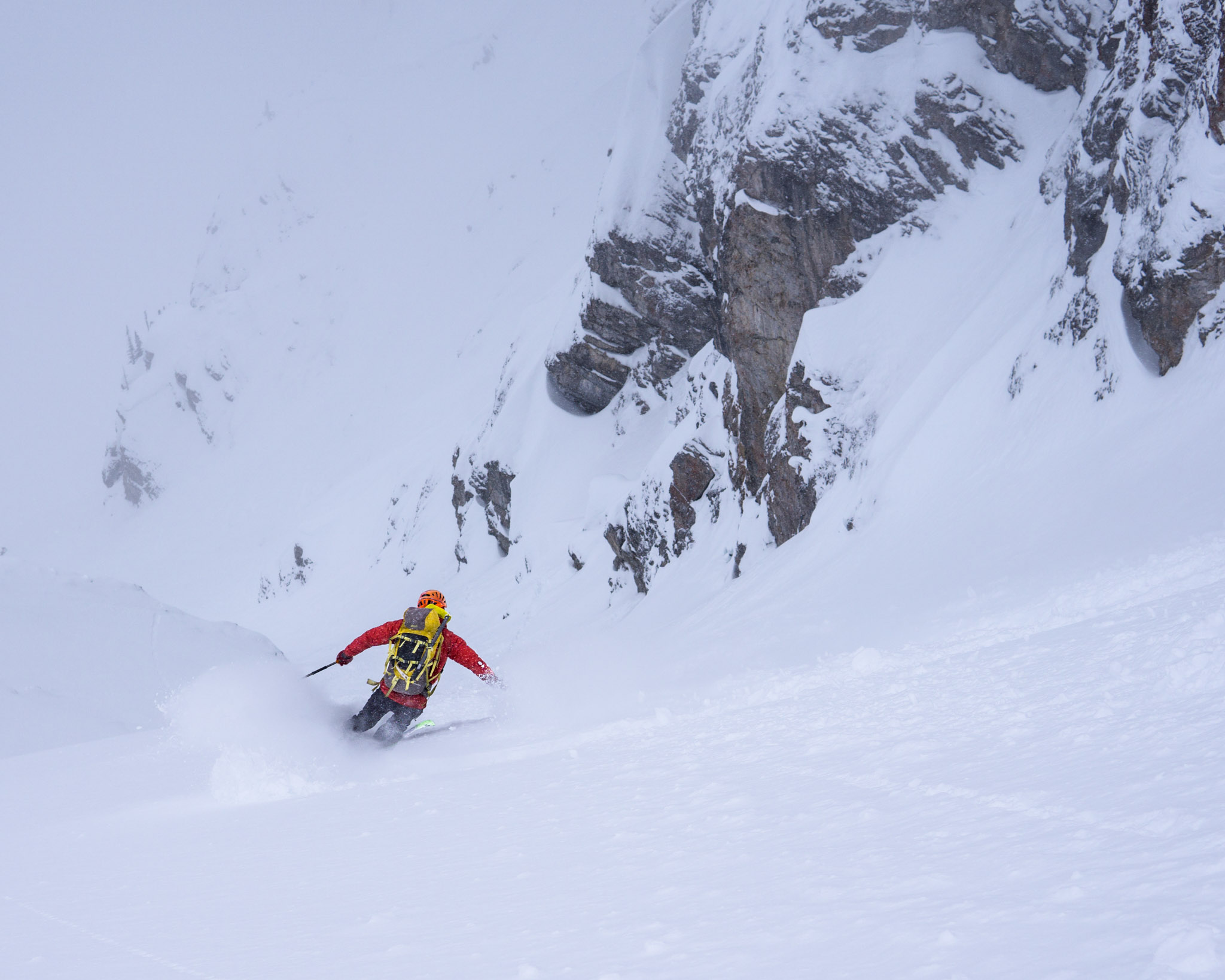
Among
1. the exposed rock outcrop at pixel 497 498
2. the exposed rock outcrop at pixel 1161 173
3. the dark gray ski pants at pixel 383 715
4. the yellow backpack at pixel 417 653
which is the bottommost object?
the exposed rock outcrop at pixel 497 498

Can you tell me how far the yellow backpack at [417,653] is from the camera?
8.61 m

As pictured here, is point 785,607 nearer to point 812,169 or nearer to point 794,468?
point 794,468

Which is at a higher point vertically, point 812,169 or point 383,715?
point 812,169

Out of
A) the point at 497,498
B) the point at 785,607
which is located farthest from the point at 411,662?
the point at 497,498

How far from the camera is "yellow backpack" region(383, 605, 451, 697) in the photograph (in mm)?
8609

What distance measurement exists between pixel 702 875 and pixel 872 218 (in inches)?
749

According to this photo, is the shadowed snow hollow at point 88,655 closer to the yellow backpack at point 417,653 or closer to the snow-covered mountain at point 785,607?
the snow-covered mountain at point 785,607

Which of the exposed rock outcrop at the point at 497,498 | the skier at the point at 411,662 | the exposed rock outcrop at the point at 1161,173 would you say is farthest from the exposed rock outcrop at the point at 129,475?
the exposed rock outcrop at the point at 1161,173

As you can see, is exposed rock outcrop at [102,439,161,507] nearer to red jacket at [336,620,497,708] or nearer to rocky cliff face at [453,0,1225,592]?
rocky cliff face at [453,0,1225,592]

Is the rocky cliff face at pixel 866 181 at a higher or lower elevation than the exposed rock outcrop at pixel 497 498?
higher

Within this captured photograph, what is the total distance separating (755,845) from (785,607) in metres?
8.95

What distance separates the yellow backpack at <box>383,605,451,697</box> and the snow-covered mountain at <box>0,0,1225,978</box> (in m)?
0.58

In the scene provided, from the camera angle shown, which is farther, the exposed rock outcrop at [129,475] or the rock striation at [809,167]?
the exposed rock outcrop at [129,475]

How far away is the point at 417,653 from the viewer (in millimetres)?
8766
